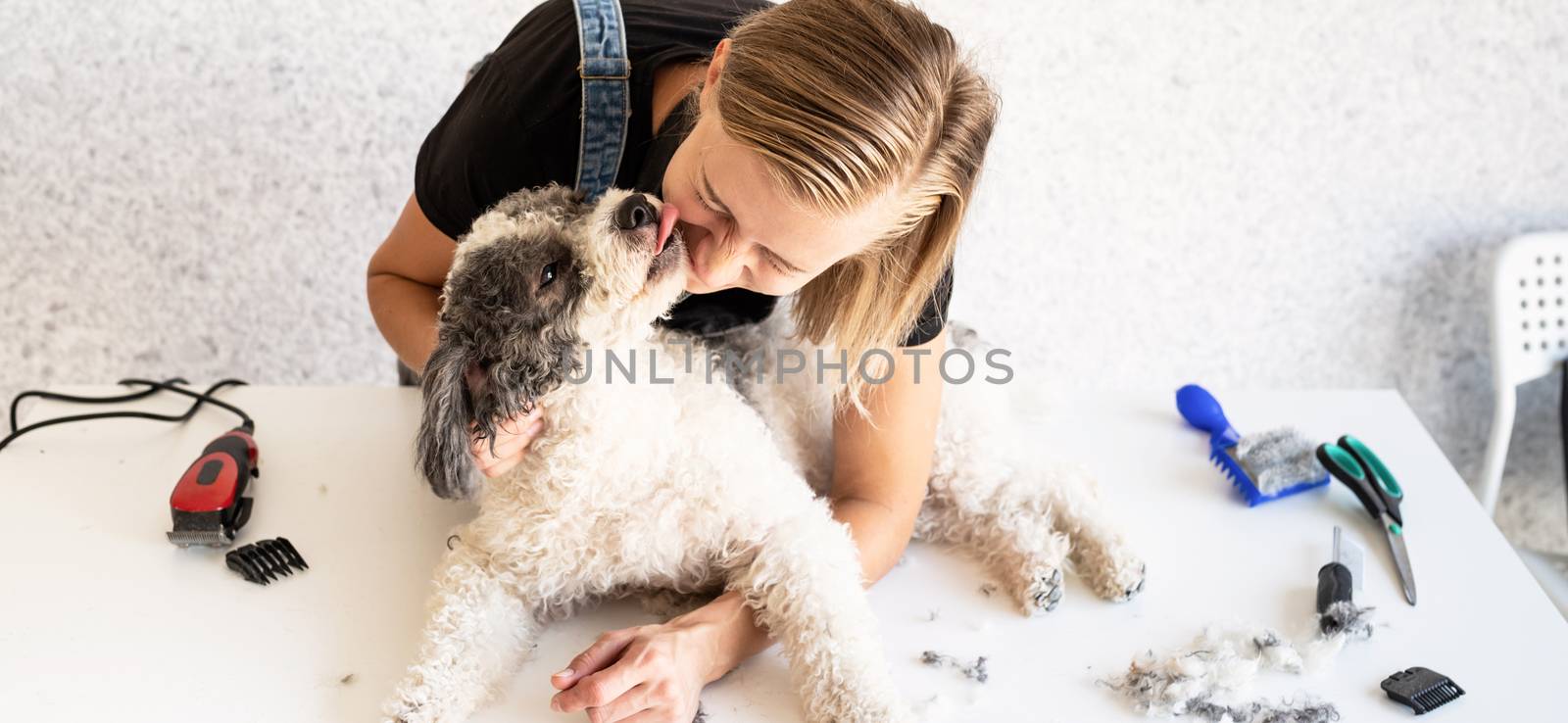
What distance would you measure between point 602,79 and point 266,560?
70 centimetres

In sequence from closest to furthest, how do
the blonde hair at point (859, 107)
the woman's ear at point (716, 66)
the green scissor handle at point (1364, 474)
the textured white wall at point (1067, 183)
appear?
the blonde hair at point (859, 107), the woman's ear at point (716, 66), the green scissor handle at point (1364, 474), the textured white wall at point (1067, 183)

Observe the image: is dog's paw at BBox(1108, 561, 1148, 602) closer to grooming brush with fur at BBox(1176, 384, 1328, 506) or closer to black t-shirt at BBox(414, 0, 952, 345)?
grooming brush with fur at BBox(1176, 384, 1328, 506)

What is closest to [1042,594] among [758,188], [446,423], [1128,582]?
[1128,582]

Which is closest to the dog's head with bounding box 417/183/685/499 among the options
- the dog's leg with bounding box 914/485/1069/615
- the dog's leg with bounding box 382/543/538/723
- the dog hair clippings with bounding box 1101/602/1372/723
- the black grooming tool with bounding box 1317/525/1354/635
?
the dog's leg with bounding box 382/543/538/723

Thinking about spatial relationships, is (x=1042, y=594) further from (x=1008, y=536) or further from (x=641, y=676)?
(x=641, y=676)

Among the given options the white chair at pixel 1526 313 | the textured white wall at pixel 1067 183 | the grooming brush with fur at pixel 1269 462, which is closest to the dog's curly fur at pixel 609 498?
the grooming brush with fur at pixel 1269 462

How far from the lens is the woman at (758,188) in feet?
3.52

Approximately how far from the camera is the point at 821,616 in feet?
3.92

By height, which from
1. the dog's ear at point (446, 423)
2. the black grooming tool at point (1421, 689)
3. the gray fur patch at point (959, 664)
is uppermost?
the dog's ear at point (446, 423)

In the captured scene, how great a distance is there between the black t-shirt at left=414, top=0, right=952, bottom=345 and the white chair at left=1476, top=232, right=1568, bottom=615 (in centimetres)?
145

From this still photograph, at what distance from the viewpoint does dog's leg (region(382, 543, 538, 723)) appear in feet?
3.73

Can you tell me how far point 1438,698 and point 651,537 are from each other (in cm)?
83

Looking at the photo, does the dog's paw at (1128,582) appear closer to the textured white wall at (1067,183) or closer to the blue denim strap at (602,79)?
the blue denim strap at (602,79)

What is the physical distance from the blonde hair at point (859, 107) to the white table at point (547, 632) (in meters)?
0.50
